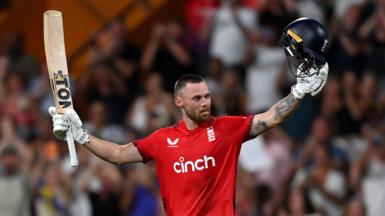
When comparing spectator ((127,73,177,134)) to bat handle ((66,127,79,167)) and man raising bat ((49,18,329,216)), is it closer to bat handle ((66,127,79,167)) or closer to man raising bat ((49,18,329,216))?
man raising bat ((49,18,329,216))

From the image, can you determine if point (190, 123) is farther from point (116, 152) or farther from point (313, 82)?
point (313, 82)

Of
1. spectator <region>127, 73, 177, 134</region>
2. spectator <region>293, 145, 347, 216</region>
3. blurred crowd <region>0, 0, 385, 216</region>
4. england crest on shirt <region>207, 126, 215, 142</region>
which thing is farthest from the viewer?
spectator <region>127, 73, 177, 134</region>

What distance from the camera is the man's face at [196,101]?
38.0 feet

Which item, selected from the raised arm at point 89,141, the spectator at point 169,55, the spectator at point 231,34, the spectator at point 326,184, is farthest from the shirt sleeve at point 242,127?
the spectator at point 169,55

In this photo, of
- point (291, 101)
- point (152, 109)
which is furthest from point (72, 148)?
point (152, 109)

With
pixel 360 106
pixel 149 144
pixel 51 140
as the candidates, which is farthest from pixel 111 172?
pixel 149 144

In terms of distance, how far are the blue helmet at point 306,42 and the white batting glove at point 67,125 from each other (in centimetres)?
186

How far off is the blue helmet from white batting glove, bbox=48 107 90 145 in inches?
73.4

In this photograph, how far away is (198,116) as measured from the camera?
38.2 ft

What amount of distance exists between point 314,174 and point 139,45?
5062 millimetres

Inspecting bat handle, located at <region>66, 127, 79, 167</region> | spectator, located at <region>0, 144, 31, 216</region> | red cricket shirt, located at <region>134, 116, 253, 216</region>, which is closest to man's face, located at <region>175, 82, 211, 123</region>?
red cricket shirt, located at <region>134, 116, 253, 216</region>

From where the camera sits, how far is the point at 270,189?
16.8 metres

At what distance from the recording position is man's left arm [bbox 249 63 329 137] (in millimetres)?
11312

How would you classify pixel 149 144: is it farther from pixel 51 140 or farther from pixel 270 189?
pixel 51 140
